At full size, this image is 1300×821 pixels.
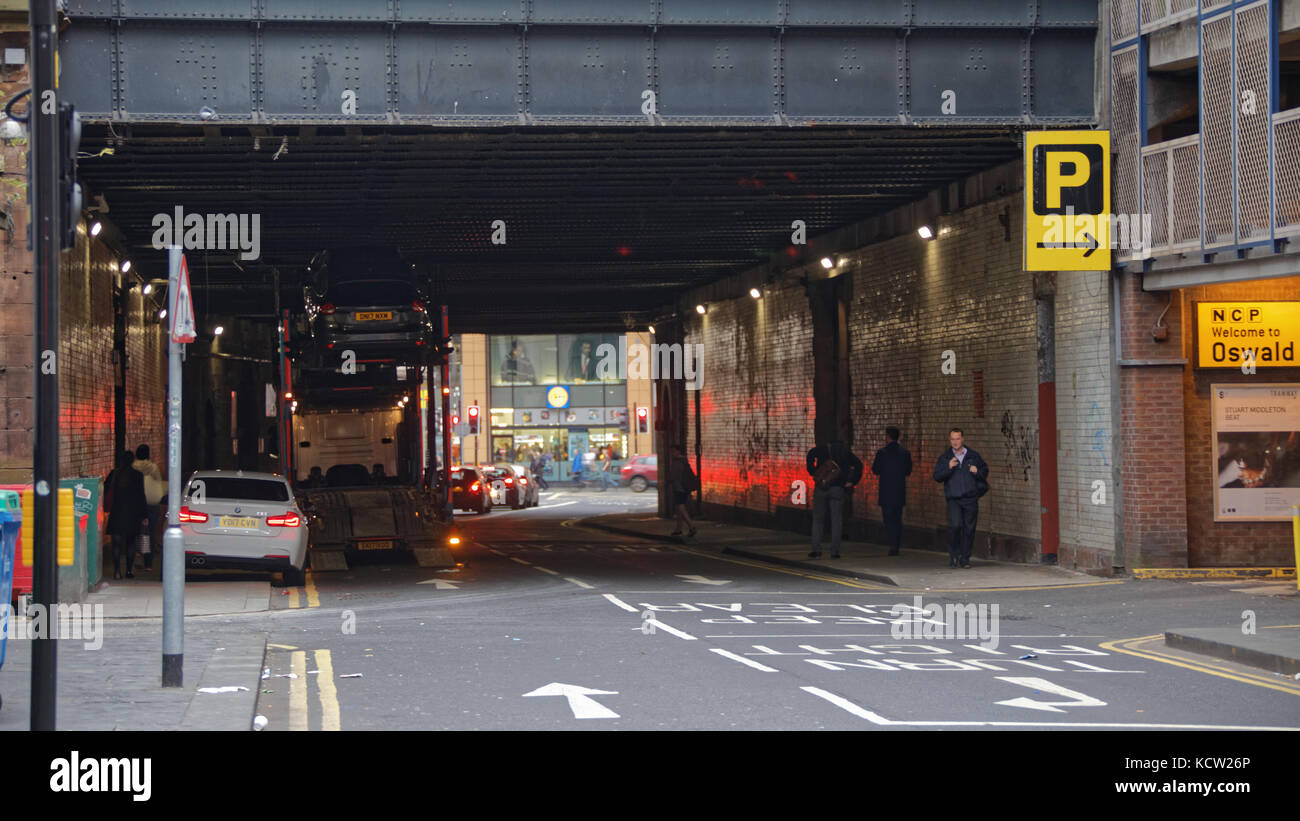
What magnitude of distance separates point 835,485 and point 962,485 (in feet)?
9.84

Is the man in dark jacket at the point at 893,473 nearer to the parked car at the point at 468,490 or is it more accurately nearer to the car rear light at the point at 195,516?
the car rear light at the point at 195,516

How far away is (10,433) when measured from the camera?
17.0 m

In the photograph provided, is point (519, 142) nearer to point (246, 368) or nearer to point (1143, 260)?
point (1143, 260)

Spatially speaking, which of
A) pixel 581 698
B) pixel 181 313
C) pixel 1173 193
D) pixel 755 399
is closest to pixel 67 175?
pixel 181 313

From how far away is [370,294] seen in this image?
82.0ft

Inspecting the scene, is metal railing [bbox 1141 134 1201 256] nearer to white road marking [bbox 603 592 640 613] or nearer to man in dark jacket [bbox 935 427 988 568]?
man in dark jacket [bbox 935 427 988 568]

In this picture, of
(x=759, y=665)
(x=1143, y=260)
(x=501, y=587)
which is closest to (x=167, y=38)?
(x=501, y=587)

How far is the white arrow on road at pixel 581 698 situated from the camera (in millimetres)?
9267

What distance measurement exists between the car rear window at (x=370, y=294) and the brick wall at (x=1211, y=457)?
12740 mm

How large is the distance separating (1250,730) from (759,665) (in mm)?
3965

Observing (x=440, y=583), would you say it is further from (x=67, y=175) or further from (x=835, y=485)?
(x=67, y=175)

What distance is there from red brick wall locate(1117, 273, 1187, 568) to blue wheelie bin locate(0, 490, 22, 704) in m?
13.1

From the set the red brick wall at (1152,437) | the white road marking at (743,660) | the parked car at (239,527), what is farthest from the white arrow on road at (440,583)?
the red brick wall at (1152,437)

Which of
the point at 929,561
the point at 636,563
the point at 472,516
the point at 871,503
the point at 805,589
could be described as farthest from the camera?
the point at 472,516
